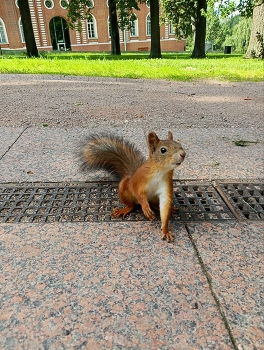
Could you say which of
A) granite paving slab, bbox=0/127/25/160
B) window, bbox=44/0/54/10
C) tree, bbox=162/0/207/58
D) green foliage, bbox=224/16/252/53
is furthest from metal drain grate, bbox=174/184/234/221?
window, bbox=44/0/54/10

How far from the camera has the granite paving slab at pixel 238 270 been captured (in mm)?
1033

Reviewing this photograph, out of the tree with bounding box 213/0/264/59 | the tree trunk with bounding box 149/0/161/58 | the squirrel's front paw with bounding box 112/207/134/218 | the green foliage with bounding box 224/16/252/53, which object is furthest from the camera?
the green foliage with bounding box 224/16/252/53

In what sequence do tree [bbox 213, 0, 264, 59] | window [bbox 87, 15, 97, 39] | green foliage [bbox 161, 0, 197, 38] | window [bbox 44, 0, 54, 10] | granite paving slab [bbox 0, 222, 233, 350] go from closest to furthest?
granite paving slab [bbox 0, 222, 233, 350], tree [bbox 213, 0, 264, 59], green foliage [bbox 161, 0, 197, 38], window [bbox 44, 0, 54, 10], window [bbox 87, 15, 97, 39]

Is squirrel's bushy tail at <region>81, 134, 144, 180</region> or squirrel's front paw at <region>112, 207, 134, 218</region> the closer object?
squirrel's front paw at <region>112, 207, 134, 218</region>

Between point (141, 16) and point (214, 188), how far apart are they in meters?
35.2

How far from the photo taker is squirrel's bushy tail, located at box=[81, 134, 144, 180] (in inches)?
75.7

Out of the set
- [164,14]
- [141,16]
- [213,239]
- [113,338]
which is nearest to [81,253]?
[113,338]

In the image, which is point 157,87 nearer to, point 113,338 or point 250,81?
point 250,81

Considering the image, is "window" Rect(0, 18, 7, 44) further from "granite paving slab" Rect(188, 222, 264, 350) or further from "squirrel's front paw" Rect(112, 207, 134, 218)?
"granite paving slab" Rect(188, 222, 264, 350)

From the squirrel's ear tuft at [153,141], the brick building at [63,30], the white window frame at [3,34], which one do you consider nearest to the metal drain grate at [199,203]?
the squirrel's ear tuft at [153,141]

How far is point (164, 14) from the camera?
1013 inches

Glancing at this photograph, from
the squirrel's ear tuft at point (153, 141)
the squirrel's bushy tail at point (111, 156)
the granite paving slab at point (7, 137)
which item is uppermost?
the squirrel's ear tuft at point (153, 141)

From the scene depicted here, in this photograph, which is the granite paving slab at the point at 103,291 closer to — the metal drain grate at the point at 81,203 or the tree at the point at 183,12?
the metal drain grate at the point at 81,203

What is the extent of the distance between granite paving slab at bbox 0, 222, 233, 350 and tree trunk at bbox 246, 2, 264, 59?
45.1 ft
